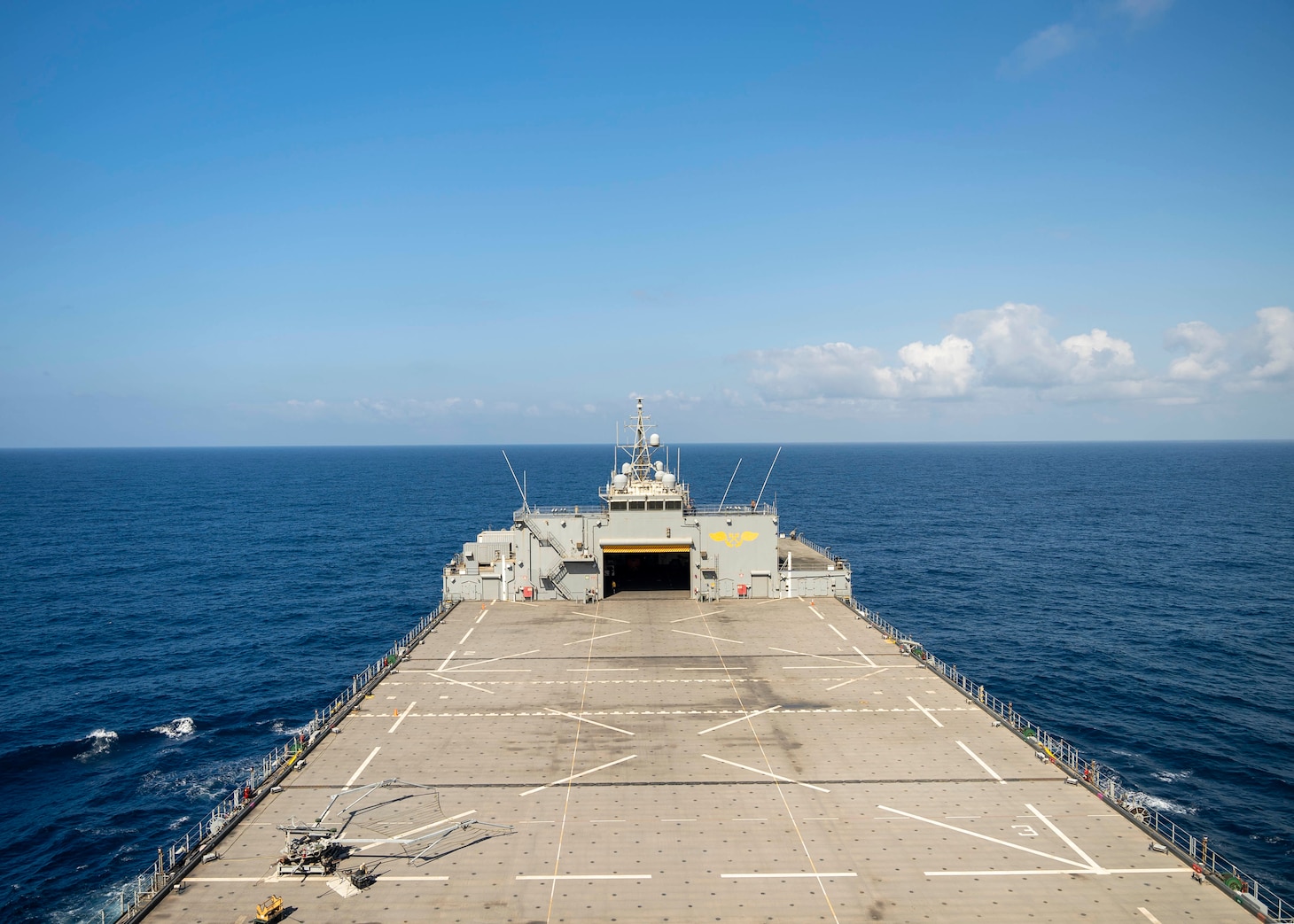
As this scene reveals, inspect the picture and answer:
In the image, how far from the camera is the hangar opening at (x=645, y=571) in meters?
55.6

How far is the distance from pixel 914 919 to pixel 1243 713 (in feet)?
144

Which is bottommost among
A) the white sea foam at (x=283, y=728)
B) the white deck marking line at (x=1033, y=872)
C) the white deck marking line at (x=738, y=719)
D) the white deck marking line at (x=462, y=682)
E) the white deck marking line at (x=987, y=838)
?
the white sea foam at (x=283, y=728)

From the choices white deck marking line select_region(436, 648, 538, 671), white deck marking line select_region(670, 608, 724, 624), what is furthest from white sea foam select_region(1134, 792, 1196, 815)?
white deck marking line select_region(436, 648, 538, 671)

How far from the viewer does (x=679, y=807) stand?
23062 millimetres

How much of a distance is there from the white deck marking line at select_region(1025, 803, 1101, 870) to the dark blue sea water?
672 inches

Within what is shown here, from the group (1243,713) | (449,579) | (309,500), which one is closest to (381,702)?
(449,579)

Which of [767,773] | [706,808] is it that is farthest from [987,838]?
[706,808]

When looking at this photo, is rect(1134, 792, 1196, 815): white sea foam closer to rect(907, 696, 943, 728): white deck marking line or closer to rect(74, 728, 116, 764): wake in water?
rect(907, 696, 943, 728): white deck marking line

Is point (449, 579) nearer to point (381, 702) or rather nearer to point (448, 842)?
point (381, 702)

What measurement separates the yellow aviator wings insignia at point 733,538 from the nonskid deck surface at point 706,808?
44.5 ft

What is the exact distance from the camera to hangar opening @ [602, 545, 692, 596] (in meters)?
55.6

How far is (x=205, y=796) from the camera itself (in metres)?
38.2

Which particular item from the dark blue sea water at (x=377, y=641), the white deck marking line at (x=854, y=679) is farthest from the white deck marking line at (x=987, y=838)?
the dark blue sea water at (x=377, y=641)

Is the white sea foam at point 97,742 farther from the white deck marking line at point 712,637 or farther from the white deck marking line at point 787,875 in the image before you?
the white deck marking line at point 787,875
